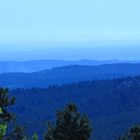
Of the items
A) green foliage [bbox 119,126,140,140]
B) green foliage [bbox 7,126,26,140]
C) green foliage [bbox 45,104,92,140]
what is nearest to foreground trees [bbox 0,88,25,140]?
green foliage [bbox 7,126,26,140]

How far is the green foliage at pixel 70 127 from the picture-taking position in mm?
17562

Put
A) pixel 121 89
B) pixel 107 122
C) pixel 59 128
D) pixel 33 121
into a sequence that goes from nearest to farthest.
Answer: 1. pixel 59 128
2. pixel 107 122
3. pixel 33 121
4. pixel 121 89

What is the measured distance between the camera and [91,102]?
466 feet

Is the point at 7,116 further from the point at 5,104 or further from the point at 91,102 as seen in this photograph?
the point at 91,102

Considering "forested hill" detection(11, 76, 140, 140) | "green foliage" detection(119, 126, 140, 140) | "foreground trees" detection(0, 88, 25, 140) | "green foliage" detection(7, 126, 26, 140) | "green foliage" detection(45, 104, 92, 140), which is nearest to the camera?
"green foliage" detection(45, 104, 92, 140)

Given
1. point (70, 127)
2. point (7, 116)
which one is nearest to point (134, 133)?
point (70, 127)

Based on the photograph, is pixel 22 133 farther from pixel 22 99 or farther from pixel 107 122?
pixel 22 99

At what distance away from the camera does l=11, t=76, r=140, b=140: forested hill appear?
380ft

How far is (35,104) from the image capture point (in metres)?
148

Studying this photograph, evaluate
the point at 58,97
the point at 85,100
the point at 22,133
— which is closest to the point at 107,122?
the point at 85,100

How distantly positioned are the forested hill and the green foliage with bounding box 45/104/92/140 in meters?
86.1

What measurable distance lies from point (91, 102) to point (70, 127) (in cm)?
12459

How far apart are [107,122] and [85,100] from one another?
33.2 meters

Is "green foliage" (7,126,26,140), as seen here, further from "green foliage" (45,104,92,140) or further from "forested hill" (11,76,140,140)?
"forested hill" (11,76,140,140)
